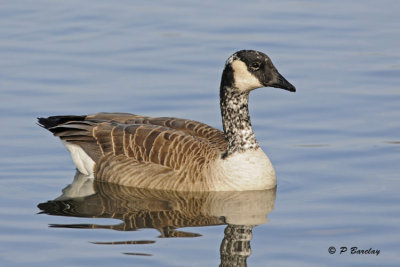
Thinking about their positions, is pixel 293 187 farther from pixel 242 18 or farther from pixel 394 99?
pixel 242 18

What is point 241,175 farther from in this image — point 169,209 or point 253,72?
point 253,72

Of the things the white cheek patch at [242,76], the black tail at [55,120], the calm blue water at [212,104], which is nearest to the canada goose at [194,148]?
the white cheek patch at [242,76]

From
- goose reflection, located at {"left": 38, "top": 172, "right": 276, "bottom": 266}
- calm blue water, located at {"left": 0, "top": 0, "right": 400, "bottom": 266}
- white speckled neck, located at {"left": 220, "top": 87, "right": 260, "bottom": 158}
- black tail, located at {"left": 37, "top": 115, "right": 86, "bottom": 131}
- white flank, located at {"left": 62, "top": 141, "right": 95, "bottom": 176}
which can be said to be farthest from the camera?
black tail, located at {"left": 37, "top": 115, "right": 86, "bottom": 131}

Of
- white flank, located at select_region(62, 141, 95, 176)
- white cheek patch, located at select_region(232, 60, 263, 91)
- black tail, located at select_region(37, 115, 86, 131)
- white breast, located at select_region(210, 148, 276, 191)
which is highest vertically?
white cheek patch, located at select_region(232, 60, 263, 91)

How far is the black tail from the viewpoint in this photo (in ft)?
52.5

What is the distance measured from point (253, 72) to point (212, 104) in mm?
3827

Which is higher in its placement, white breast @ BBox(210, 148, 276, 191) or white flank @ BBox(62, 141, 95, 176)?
white flank @ BBox(62, 141, 95, 176)

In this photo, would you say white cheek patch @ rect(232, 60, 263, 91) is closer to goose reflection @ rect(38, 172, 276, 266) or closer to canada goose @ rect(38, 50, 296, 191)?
canada goose @ rect(38, 50, 296, 191)

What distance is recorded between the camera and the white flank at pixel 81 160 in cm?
1586

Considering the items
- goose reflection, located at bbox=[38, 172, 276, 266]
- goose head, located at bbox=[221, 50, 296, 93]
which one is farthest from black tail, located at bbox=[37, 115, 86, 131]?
goose head, located at bbox=[221, 50, 296, 93]

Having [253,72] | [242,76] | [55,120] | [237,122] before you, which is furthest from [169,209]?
[55,120]

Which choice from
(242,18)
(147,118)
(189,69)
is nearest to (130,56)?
(189,69)

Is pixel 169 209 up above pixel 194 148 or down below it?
below

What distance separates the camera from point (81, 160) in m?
15.9
